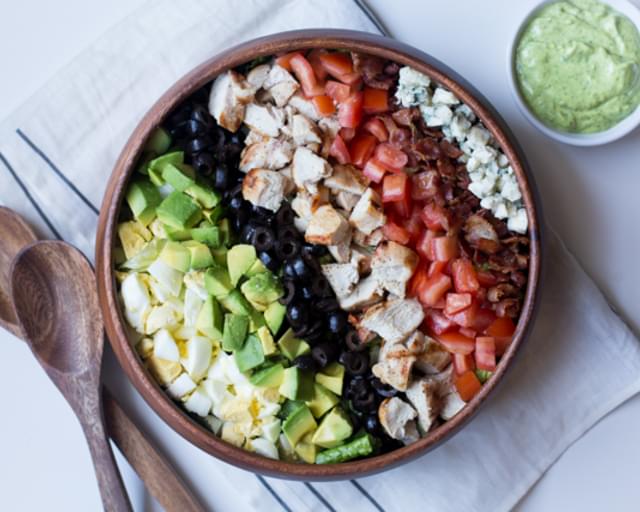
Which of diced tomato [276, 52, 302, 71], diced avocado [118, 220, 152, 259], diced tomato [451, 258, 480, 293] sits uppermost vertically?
diced tomato [276, 52, 302, 71]

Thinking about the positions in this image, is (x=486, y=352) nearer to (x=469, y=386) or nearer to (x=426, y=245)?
(x=469, y=386)

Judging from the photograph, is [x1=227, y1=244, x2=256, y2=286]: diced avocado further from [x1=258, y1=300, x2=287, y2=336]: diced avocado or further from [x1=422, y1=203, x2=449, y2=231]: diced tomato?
[x1=422, y1=203, x2=449, y2=231]: diced tomato

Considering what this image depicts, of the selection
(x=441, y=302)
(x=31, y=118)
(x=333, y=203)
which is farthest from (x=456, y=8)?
(x=31, y=118)

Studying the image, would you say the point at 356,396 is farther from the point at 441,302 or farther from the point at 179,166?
A: the point at 179,166

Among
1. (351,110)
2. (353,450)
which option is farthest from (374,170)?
(353,450)

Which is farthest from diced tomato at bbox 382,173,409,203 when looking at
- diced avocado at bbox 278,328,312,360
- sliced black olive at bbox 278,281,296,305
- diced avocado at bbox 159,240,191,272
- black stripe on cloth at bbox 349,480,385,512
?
black stripe on cloth at bbox 349,480,385,512
